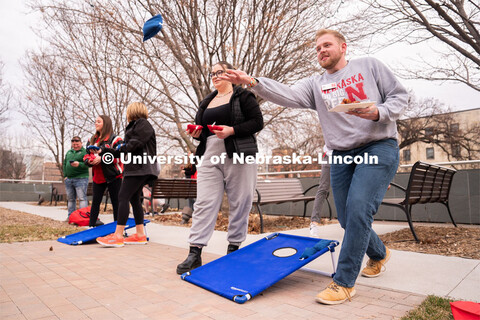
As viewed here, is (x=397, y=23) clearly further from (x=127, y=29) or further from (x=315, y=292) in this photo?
(x=127, y=29)

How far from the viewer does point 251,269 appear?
9.80 ft

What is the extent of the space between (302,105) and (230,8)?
16.4 ft

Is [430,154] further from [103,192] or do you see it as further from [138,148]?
[138,148]

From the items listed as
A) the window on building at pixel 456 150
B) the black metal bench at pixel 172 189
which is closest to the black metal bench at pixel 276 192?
the black metal bench at pixel 172 189

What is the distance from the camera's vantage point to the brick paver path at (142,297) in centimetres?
226

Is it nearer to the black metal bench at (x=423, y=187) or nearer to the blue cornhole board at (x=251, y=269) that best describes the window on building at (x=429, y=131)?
the black metal bench at (x=423, y=187)

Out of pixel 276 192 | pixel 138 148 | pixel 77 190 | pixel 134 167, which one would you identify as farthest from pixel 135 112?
pixel 77 190

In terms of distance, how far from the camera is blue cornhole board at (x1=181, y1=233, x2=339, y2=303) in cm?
266

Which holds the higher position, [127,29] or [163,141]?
[127,29]

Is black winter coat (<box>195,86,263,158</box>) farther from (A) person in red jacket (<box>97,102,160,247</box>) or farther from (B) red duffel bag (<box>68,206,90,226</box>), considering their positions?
(B) red duffel bag (<box>68,206,90,226</box>)

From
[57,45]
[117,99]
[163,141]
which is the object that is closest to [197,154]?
[57,45]

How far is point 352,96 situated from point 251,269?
5.35ft

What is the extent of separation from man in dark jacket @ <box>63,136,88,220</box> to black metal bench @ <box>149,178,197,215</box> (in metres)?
1.61

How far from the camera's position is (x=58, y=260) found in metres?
3.81
